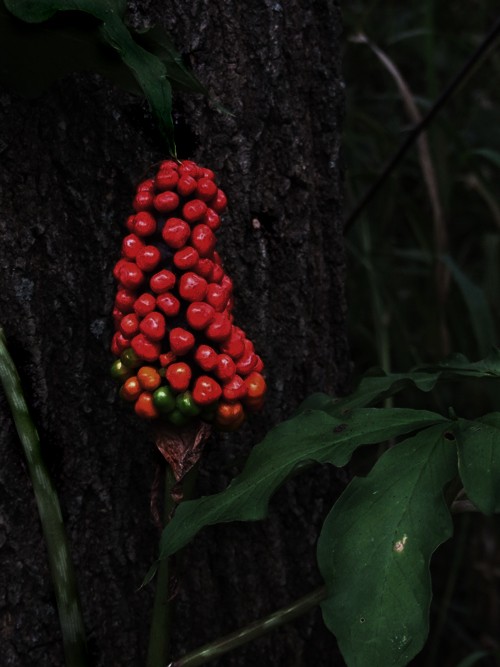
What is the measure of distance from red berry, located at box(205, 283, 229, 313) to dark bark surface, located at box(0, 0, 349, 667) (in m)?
0.22

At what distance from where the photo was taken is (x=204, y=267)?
830 mm

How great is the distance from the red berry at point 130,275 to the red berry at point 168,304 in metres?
0.03

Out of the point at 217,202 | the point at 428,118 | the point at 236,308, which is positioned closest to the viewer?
the point at 217,202

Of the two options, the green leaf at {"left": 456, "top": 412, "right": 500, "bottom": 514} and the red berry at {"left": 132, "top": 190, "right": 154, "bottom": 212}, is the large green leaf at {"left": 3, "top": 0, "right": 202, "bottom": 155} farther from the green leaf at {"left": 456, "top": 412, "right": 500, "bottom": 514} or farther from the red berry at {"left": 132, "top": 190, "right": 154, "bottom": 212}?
the green leaf at {"left": 456, "top": 412, "right": 500, "bottom": 514}

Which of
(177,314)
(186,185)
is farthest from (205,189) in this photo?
(177,314)

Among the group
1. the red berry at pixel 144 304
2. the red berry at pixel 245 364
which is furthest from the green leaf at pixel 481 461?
the red berry at pixel 144 304

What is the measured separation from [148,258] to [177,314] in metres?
0.06

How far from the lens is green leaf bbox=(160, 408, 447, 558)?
79 cm

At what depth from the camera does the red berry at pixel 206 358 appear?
2.68ft

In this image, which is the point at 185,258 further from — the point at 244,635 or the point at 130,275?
the point at 244,635

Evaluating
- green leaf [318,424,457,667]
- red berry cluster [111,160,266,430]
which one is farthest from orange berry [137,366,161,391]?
green leaf [318,424,457,667]

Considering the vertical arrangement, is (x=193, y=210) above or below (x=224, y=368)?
above

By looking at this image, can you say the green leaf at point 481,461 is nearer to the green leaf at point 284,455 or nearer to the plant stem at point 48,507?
the green leaf at point 284,455

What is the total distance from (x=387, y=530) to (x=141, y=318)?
12.1 inches
